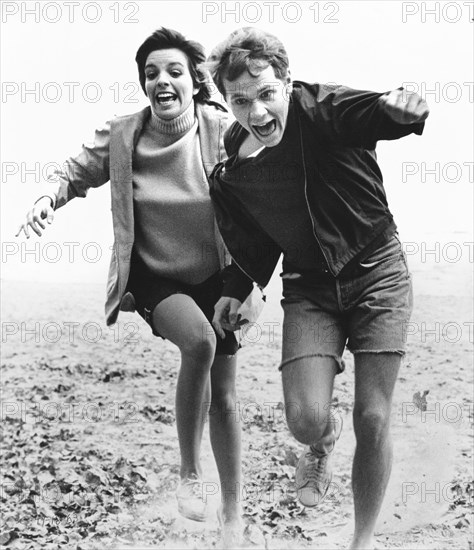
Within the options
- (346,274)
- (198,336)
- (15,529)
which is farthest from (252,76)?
(15,529)

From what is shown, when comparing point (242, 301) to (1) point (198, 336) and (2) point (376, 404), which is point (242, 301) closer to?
(1) point (198, 336)

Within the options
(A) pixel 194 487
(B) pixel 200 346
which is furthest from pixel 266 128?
(A) pixel 194 487

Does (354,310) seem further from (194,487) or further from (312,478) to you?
(194,487)

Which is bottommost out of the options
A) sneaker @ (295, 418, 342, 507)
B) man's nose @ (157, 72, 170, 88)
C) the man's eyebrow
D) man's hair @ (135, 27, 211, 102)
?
sneaker @ (295, 418, 342, 507)

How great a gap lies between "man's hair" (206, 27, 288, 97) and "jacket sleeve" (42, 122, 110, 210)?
0.75 metres

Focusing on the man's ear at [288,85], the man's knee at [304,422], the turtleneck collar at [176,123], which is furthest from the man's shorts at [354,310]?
the turtleneck collar at [176,123]

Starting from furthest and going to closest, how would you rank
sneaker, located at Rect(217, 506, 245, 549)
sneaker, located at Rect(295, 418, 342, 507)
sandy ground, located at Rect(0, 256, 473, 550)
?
sandy ground, located at Rect(0, 256, 473, 550), sneaker, located at Rect(217, 506, 245, 549), sneaker, located at Rect(295, 418, 342, 507)

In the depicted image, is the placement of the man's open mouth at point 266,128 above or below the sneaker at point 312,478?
above

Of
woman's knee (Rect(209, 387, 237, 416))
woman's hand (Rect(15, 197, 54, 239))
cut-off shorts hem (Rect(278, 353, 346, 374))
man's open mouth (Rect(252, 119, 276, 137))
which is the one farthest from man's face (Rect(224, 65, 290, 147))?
woman's knee (Rect(209, 387, 237, 416))

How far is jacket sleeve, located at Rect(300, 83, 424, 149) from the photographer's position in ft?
10.9

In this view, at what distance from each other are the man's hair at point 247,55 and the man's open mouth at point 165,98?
1.49 ft

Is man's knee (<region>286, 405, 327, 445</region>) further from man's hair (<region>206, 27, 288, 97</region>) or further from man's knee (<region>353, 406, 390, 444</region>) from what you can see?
man's hair (<region>206, 27, 288, 97</region>)

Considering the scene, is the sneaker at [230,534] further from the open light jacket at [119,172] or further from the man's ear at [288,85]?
the man's ear at [288,85]

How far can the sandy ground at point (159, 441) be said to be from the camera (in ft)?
21.2
